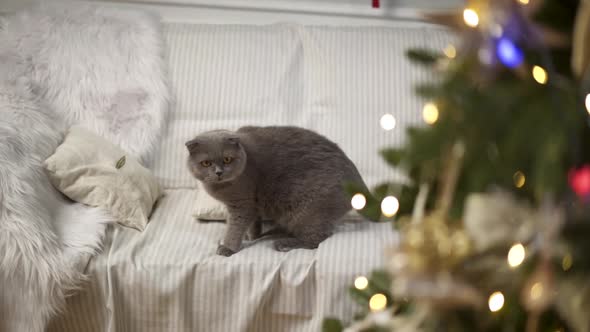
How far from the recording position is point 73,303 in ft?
6.29

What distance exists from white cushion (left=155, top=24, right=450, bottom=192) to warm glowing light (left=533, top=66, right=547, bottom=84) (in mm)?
1603

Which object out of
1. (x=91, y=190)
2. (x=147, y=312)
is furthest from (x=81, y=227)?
(x=147, y=312)

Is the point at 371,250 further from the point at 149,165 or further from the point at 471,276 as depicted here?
the point at 471,276

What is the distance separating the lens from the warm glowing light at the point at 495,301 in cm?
96

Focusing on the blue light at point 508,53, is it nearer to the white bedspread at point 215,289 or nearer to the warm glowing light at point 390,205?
the warm glowing light at point 390,205

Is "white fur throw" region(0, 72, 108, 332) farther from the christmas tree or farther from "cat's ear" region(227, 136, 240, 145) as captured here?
the christmas tree

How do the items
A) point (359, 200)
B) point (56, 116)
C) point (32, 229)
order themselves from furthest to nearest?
point (56, 116) → point (32, 229) → point (359, 200)

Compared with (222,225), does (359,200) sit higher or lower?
higher

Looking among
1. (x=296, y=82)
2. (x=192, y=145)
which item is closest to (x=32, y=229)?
(x=192, y=145)

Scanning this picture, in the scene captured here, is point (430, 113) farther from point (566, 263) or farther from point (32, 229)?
point (32, 229)

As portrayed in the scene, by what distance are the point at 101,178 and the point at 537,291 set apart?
1578mm

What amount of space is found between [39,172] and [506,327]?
150 cm

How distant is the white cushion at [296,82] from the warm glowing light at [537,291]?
1.58m

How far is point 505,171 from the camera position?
87 centimetres
